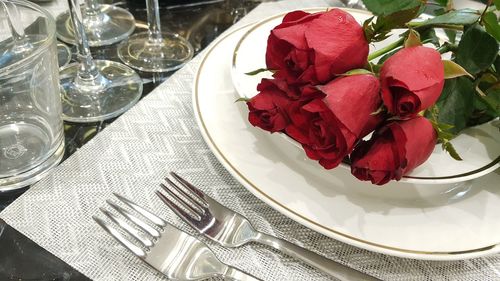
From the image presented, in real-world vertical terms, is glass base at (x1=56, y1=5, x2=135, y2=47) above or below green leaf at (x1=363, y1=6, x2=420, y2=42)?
below

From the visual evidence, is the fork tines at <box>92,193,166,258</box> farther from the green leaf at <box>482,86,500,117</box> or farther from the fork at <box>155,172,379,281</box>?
the green leaf at <box>482,86,500,117</box>

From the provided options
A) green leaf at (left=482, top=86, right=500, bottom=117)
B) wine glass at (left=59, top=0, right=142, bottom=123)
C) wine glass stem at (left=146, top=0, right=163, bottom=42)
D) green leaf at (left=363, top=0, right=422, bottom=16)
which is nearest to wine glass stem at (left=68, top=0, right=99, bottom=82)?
wine glass at (left=59, top=0, right=142, bottom=123)

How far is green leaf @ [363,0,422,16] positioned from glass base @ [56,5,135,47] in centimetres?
38

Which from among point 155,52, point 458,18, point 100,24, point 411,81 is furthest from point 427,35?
point 100,24

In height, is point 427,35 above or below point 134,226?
above

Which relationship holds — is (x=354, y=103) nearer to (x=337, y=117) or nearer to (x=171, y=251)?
(x=337, y=117)

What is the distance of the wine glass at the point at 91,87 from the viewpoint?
58cm

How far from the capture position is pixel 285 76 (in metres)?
0.38

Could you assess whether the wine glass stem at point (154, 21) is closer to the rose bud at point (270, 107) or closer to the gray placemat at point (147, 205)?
the gray placemat at point (147, 205)

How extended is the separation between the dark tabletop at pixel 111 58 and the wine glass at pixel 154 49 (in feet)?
0.04

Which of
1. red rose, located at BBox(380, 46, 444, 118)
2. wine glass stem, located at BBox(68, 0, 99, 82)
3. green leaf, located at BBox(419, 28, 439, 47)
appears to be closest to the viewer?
red rose, located at BBox(380, 46, 444, 118)

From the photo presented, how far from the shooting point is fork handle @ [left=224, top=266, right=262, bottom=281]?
0.39m

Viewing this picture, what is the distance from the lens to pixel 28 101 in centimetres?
52

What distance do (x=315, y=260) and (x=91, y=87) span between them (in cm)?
35
